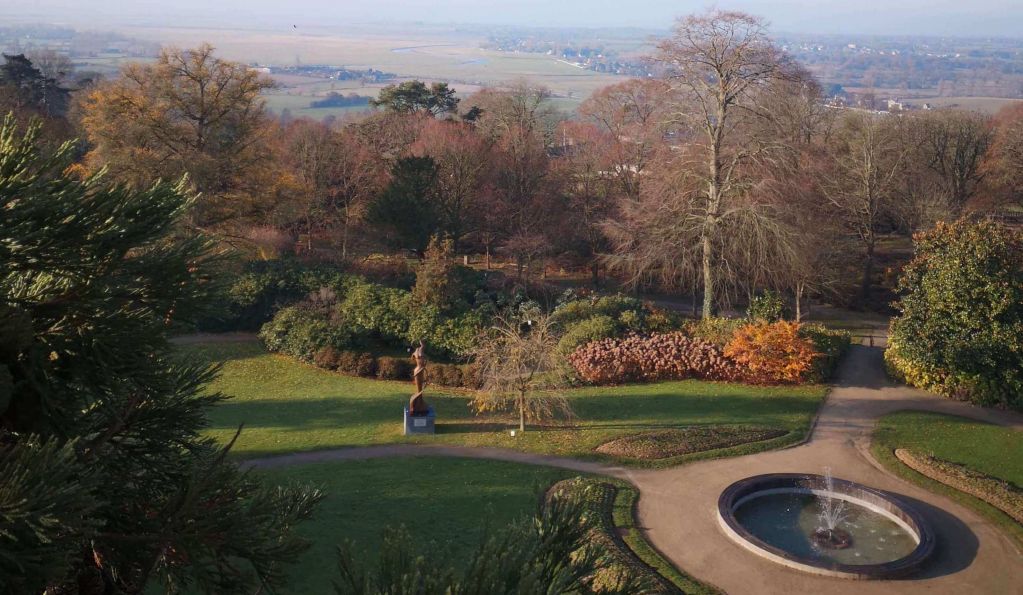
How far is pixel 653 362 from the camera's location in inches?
822

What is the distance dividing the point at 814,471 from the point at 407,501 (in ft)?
25.6

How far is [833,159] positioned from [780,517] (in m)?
22.7

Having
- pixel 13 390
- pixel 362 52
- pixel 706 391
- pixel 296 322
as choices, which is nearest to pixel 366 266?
pixel 296 322

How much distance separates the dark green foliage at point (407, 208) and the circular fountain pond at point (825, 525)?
18.8 metres

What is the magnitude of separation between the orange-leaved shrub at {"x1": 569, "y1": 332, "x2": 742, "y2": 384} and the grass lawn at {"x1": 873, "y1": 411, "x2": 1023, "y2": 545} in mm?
4499

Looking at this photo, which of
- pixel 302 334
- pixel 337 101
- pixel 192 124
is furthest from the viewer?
pixel 337 101

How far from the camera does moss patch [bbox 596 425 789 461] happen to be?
15.5 metres

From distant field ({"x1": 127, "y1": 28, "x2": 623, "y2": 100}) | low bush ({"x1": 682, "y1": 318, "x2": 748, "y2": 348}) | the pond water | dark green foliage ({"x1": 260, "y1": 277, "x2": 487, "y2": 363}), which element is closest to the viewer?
the pond water

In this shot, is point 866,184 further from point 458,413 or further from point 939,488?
point 458,413

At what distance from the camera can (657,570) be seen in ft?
37.1

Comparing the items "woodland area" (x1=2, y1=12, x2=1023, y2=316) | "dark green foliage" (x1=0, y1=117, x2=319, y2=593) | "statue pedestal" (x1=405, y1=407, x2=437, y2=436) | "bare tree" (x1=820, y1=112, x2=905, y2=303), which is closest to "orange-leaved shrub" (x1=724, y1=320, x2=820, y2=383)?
"woodland area" (x1=2, y1=12, x2=1023, y2=316)

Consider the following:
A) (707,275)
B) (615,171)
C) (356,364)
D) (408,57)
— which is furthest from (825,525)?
(408,57)

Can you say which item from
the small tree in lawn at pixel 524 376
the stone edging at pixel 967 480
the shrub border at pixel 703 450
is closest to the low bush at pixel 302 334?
the small tree in lawn at pixel 524 376

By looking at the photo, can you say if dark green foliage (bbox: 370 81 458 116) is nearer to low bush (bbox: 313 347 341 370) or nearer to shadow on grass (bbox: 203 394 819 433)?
low bush (bbox: 313 347 341 370)
